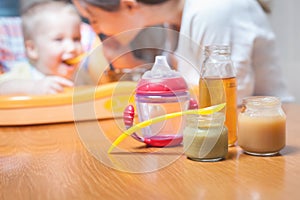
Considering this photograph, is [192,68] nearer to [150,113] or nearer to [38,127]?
[150,113]

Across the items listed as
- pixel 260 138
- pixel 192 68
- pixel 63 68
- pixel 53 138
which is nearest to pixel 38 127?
pixel 53 138

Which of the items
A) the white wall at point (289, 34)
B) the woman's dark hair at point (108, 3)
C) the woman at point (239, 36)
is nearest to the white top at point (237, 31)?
the woman at point (239, 36)

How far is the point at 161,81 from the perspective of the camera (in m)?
0.70

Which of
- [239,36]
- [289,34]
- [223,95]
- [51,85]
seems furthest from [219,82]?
[289,34]

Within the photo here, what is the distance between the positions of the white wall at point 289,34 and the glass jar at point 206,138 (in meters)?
0.95

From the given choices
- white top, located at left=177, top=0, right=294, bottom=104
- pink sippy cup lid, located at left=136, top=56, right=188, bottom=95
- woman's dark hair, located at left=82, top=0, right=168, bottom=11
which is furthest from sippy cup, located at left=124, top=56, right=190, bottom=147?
woman's dark hair, located at left=82, top=0, right=168, bottom=11

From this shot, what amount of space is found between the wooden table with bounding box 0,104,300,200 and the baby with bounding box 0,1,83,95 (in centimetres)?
41

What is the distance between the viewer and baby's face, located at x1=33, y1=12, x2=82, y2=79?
1.21 metres

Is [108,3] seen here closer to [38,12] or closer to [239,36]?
[38,12]

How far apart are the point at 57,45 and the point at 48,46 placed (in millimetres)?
27

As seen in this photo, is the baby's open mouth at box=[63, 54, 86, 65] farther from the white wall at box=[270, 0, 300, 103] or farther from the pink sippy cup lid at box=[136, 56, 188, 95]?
the white wall at box=[270, 0, 300, 103]

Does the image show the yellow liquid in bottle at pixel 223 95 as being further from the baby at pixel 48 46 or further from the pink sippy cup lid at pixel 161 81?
the baby at pixel 48 46

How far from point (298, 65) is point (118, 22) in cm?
64

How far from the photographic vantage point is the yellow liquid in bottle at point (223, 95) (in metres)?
0.67
